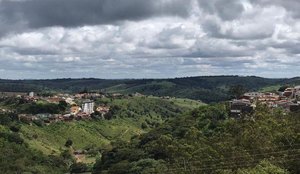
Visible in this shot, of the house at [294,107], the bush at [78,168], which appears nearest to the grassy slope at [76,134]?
the bush at [78,168]

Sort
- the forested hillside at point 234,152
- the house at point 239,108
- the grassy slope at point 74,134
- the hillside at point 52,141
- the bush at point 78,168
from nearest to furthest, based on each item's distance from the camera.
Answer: the forested hillside at point 234,152 → the house at point 239,108 → the hillside at point 52,141 → the bush at point 78,168 → the grassy slope at point 74,134

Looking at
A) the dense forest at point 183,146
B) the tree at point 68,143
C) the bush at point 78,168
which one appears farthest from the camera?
the tree at point 68,143

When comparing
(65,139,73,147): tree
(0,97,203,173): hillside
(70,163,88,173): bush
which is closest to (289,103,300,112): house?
(70,163,88,173): bush

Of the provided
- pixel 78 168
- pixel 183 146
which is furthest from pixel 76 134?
pixel 183 146

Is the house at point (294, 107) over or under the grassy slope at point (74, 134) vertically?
over

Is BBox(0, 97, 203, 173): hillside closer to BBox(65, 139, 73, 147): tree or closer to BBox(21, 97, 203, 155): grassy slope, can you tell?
BBox(21, 97, 203, 155): grassy slope

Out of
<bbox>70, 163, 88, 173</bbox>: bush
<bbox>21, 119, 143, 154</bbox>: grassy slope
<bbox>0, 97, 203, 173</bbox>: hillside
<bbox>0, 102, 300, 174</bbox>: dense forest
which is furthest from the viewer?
<bbox>21, 119, 143, 154</bbox>: grassy slope

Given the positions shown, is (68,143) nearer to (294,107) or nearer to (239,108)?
(239,108)

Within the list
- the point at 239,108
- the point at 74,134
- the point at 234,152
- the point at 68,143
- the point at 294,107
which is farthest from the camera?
the point at 74,134

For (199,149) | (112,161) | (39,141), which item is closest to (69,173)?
(112,161)

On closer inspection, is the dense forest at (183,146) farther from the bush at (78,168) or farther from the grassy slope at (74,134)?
the bush at (78,168)

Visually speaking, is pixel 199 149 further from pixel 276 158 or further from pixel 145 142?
pixel 145 142
